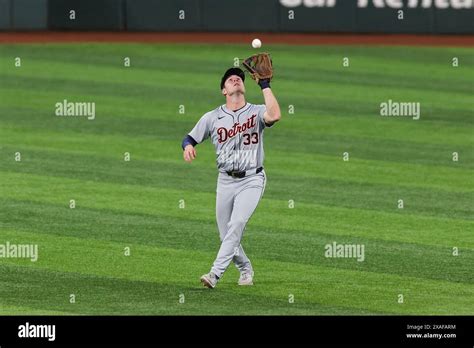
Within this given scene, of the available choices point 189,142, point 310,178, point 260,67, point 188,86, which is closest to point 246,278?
point 189,142

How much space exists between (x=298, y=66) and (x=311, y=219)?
13588mm

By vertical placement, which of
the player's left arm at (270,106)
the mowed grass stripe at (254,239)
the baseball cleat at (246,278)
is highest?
the player's left arm at (270,106)

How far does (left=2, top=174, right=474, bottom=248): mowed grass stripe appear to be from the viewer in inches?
628

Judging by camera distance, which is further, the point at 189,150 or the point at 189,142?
the point at 189,142

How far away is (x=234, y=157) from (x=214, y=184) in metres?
6.26

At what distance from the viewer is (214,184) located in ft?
62.5

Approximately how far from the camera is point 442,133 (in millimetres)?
23125

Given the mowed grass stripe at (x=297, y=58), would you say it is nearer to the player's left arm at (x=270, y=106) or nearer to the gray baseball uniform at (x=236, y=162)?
the gray baseball uniform at (x=236, y=162)

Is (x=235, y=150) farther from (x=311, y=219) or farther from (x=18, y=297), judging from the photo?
(x=311, y=219)

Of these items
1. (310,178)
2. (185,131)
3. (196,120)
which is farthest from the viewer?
(196,120)

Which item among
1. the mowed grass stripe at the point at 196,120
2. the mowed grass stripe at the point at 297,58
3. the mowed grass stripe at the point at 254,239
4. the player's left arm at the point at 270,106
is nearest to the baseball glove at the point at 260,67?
the player's left arm at the point at 270,106

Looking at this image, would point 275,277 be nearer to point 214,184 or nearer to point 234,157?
point 234,157

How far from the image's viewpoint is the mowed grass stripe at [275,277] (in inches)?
491
